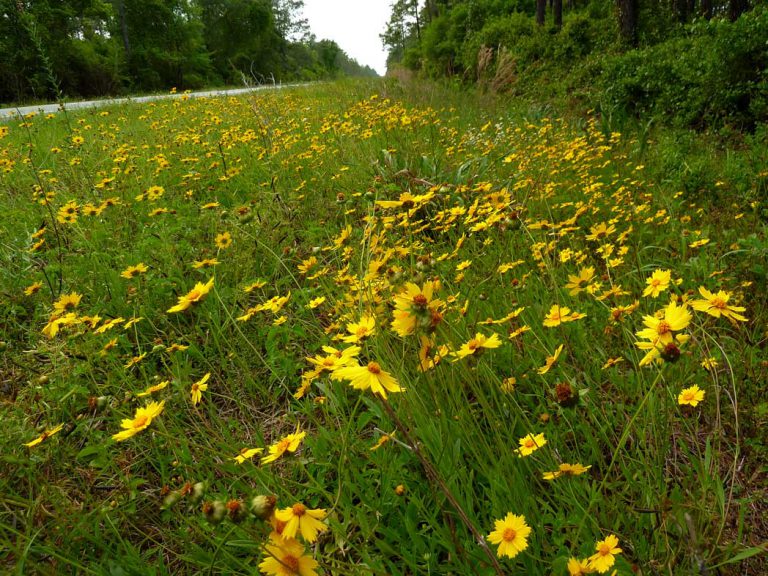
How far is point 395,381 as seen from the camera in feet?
2.69

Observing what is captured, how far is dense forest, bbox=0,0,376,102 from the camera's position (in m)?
15.0

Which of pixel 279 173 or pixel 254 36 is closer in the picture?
pixel 279 173

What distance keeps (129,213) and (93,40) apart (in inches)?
969

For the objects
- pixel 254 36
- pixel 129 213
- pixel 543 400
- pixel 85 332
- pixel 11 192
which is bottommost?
pixel 543 400

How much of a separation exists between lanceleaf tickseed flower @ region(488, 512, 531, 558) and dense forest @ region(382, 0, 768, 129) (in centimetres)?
468

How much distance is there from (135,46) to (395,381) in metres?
31.8

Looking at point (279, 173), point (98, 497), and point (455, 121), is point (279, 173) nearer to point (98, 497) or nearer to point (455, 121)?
point (455, 121)

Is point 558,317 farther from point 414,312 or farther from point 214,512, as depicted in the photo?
point 214,512

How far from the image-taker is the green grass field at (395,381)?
86 cm

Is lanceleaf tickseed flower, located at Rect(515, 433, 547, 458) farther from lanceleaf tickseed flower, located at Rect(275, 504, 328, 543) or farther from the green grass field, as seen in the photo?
lanceleaf tickseed flower, located at Rect(275, 504, 328, 543)

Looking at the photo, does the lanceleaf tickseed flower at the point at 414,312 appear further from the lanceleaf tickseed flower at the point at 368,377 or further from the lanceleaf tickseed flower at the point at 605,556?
the lanceleaf tickseed flower at the point at 605,556

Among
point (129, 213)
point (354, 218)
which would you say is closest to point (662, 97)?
point (354, 218)

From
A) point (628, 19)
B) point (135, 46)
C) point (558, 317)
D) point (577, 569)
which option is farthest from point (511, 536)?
point (135, 46)

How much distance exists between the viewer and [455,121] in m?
4.99
